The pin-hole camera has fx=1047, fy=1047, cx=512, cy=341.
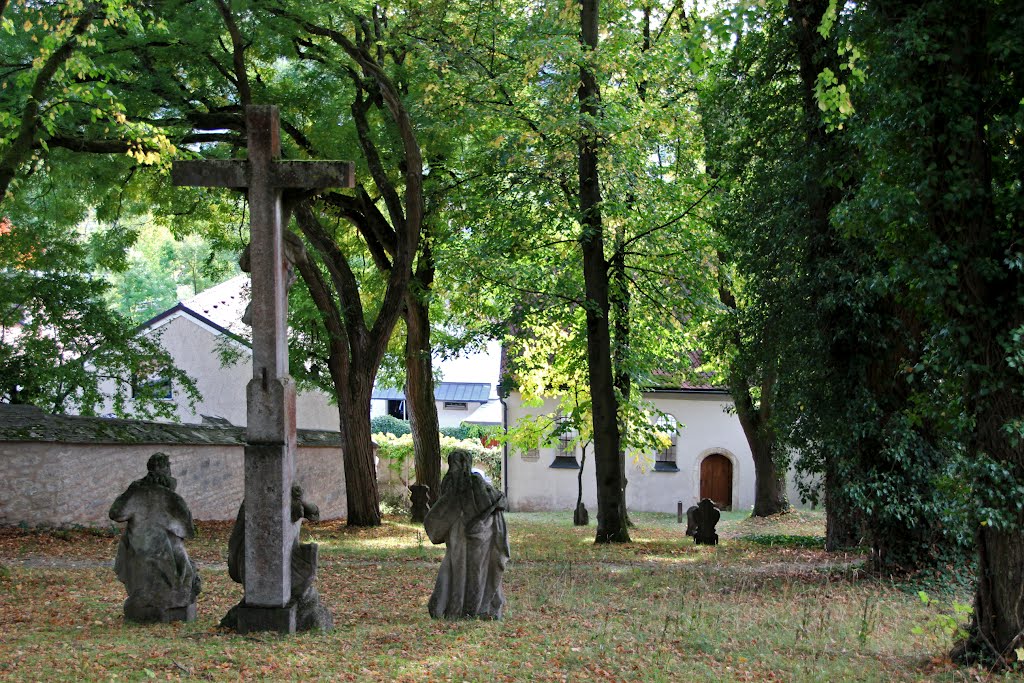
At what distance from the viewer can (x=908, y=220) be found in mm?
9766

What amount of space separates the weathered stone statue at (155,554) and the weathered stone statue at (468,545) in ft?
7.70

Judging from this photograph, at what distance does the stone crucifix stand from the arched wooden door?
31033 millimetres

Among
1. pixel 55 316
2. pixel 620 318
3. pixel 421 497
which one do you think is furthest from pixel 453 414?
pixel 55 316

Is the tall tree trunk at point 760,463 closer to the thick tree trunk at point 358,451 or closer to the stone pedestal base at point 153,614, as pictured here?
the thick tree trunk at point 358,451

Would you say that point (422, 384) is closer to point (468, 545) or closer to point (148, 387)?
point (148, 387)

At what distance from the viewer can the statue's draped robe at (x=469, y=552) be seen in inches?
408

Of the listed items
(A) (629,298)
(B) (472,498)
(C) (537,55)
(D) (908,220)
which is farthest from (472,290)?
(D) (908,220)

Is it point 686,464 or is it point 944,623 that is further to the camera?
point 686,464

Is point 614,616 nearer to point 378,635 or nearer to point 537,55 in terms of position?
point 378,635

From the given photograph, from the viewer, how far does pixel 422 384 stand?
77.2ft

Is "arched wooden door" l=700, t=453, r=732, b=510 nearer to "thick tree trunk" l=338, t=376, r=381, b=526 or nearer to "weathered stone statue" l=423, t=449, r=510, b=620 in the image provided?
"thick tree trunk" l=338, t=376, r=381, b=526

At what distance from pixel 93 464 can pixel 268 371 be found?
38.2 ft

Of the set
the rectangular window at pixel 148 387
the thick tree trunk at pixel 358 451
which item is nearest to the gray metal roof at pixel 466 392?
the rectangular window at pixel 148 387

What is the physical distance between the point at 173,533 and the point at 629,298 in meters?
13.4
